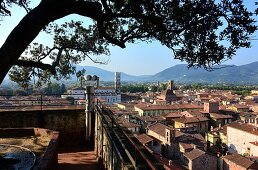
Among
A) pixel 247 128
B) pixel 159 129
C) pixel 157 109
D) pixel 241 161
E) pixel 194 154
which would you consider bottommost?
pixel 241 161

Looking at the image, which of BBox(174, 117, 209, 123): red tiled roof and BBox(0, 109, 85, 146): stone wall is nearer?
BBox(0, 109, 85, 146): stone wall

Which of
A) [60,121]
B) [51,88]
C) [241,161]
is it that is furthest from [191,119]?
[60,121]

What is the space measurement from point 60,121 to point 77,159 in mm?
1819

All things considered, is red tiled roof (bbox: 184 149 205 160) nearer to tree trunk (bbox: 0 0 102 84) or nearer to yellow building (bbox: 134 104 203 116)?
tree trunk (bbox: 0 0 102 84)

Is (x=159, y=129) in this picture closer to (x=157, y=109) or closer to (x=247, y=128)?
(x=247, y=128)

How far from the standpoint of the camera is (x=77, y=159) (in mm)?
7434

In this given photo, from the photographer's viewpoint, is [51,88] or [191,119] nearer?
[51,88]

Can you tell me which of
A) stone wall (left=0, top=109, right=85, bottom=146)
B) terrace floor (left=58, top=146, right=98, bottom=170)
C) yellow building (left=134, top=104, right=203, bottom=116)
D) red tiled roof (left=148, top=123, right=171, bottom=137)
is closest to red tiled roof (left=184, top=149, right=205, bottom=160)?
red tiled roof (left=148, top=123, right=171, bottom=137)

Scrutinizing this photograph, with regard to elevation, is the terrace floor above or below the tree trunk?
below

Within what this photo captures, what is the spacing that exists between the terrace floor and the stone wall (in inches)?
14.3

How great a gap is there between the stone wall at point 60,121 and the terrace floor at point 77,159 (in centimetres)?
36

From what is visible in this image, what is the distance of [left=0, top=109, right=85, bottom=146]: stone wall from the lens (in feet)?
28.9

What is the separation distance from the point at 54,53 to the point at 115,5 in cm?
295

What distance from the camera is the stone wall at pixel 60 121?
8805 millimetres
